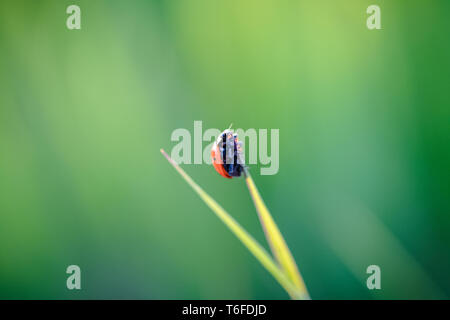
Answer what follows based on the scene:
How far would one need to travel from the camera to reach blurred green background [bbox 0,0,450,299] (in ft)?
2.92

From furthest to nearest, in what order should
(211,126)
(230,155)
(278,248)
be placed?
A: 1. (211,126)
2. (230,155)
3. (278,248)

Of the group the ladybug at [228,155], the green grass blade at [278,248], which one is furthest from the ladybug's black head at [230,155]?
the green grass blade at [278,248]

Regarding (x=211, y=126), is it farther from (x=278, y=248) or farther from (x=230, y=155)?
(x=278, y=248)

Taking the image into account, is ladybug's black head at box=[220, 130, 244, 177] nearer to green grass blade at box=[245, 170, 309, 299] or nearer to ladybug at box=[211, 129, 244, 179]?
ladybug at box=[211, 129, 244, 179]

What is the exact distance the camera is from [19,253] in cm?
94

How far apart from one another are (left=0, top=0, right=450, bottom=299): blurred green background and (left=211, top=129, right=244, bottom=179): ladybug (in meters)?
0.22

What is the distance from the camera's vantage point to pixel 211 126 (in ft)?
3.01

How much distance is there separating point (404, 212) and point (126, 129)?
2.61ft

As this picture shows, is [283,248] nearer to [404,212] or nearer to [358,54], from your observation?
[404,212]

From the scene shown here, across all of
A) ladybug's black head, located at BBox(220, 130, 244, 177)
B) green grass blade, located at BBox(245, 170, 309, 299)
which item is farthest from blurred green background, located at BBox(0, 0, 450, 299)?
green grass blade, located at BBox(245, 170, 309, 299)

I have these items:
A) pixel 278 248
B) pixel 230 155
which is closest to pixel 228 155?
pixel 230 155

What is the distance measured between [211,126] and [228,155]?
0.25 m

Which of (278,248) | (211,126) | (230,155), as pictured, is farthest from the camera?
(211,126)
